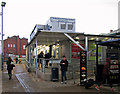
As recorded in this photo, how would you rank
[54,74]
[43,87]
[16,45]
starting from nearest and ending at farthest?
1. [43,87]
2. [54,74]
3. [16,45]

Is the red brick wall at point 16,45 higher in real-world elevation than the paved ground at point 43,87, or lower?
higher

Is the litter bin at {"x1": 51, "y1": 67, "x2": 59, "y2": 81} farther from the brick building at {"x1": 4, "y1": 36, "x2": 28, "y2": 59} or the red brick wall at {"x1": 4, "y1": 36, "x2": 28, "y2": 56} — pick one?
the red brick wall at {"x1": 4, "y1": 36, "x2": 28, "y2": 56}

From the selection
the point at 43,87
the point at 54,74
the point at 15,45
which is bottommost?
the point at 43,87

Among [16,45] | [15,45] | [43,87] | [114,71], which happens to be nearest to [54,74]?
[43,87]

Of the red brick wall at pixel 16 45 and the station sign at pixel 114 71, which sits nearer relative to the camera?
the station sign at pixel 114 71

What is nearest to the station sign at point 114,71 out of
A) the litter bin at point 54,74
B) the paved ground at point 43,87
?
the paved ground at point 43,87

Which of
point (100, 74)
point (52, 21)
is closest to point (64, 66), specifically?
point (100, 74)

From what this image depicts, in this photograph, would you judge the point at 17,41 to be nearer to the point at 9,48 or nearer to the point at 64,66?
the point at 9,48

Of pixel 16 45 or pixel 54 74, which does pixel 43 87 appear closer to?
pixel 54 74

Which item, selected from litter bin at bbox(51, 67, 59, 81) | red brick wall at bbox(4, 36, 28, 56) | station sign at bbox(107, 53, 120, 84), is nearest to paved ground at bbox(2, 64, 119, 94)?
litter bin at bbox(51, 67, 59, 81)

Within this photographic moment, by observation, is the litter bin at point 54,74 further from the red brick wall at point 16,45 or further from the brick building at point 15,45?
the red brick wall at point 16,45

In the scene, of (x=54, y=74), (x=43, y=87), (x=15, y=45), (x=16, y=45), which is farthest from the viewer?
(x=16, y=45)

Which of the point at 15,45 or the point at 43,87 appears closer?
the point at 43,87

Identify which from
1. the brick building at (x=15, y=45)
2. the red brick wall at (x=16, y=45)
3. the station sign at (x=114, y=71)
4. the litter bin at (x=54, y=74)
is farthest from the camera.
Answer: the red brick wall at (x=16, y=45)
